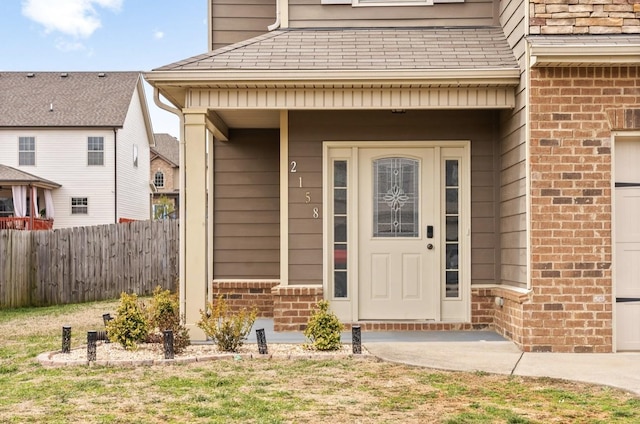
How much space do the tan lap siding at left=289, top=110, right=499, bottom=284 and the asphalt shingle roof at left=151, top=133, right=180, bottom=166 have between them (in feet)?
113

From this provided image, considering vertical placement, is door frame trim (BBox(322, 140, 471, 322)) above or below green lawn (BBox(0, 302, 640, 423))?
above

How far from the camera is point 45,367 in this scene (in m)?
7.28

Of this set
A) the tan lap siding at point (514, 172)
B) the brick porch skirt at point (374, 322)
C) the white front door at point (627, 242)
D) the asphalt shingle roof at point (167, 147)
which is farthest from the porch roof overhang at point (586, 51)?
the asphalt shingle roof at point (167, 147)

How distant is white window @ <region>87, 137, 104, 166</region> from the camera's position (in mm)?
28078

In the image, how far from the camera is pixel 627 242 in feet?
26.3

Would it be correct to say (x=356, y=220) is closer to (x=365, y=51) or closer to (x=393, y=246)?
(x=393, y=246)

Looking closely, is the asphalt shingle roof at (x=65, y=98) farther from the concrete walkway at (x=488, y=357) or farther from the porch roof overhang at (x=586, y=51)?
the porch roof overhang at (x=586, y=51)

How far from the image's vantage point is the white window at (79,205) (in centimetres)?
2842

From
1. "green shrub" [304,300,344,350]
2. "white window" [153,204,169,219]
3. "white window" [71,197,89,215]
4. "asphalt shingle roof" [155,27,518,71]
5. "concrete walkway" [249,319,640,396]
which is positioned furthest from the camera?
"white window" [153,204,169,219]

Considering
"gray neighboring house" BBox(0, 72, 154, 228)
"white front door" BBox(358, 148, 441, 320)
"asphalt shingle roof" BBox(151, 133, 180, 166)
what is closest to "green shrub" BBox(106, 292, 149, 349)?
"white front door" BBox(358, 148, 441, 320)

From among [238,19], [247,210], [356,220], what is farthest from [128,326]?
[238,19]

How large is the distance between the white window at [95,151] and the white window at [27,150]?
201cm

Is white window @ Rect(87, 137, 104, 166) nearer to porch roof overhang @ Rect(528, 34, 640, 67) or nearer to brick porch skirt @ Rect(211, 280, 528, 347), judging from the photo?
brick porch skirt @ Rect(211, 280, 528, 347)

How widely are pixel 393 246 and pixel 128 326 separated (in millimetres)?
3351
